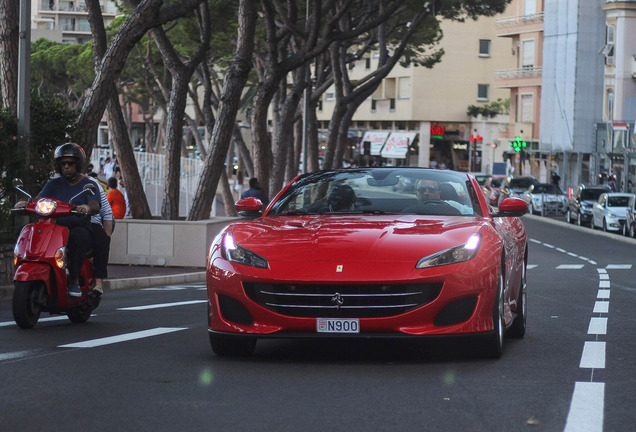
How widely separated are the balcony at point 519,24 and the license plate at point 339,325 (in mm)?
79916

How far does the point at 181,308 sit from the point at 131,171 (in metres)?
12.5

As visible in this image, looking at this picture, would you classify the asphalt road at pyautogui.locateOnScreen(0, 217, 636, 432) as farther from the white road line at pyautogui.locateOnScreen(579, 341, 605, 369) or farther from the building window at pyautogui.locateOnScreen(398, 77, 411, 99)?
the building window at pyautogui.locateOnScreen(398, 77, 411, 99)

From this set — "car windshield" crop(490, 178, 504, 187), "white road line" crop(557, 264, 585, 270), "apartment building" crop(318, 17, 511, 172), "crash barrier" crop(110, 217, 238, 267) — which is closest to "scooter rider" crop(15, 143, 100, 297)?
"crash barrier" crop(110, 217, 238, 267)

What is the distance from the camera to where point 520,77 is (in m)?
88.8

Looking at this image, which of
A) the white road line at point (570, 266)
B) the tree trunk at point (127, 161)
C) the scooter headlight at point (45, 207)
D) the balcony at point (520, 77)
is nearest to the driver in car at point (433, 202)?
the scooter headlight at point (45, 207)

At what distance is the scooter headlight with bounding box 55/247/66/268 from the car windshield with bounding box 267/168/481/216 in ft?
6.92

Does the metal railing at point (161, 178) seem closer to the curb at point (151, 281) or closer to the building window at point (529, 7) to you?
the curb at point (151, 281)

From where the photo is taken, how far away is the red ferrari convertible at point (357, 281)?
8.98 m

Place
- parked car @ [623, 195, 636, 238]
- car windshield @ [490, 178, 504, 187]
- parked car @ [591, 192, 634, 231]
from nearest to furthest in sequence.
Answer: parked car @ [623, 195, 636, 238] < parked car @ [591, 192, 634, 231] < car windshield @ [490, 178, 504, 187]

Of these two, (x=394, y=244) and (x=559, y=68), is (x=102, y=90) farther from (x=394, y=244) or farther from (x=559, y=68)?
(x=559, y=68)

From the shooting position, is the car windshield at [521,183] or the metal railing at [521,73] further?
the metal railing at [521,73]

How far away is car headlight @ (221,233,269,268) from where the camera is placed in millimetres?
9209

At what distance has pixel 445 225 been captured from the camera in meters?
9.78

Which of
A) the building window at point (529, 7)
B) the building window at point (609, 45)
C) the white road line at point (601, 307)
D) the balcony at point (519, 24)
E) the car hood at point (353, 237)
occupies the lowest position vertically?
the white road line at point (601, 307)
